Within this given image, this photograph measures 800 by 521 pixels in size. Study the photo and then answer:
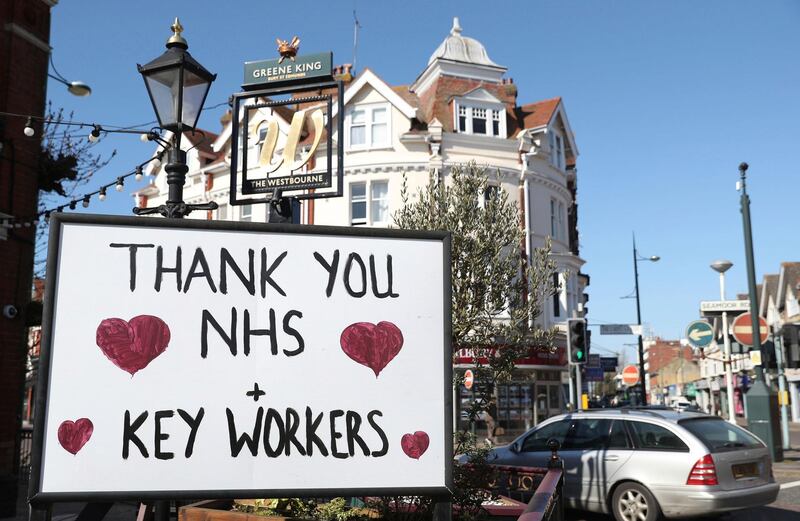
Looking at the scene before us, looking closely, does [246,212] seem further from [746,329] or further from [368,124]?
[746,329]

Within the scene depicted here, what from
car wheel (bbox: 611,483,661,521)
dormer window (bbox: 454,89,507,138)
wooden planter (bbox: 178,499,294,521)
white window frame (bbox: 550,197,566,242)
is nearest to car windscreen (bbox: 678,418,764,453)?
car wheel (bbox: 611,483,661,521)

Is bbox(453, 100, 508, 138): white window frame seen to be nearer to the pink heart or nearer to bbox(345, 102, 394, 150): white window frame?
bbox(345, 102, 394, 150): white window frame

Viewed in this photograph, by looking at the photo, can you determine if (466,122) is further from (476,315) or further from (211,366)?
(211,366)

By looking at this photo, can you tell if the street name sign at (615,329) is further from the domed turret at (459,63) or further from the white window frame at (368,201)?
the domed turret at (459,63)

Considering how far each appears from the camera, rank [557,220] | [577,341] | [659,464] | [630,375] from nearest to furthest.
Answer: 1. [659,464]
2. [577,341]
3. [630,375]
4. [557,220]

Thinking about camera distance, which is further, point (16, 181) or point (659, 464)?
point (16, 181)

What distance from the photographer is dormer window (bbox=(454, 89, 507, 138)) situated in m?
29.1

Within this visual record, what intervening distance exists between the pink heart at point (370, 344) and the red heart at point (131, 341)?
2.48 feet

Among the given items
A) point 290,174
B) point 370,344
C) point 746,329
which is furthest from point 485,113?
point 370,344

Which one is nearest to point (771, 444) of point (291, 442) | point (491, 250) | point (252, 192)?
point (491, 250)

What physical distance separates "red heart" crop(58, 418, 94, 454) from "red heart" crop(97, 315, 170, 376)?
25 cm

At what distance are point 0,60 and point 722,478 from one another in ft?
45.7

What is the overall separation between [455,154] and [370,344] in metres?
25.8

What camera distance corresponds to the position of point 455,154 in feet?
92.4
